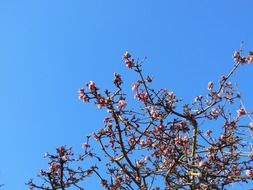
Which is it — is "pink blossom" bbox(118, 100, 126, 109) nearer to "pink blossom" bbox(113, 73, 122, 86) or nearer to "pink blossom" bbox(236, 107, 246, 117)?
"pink blossom" bbox(113, 73, 122, 86)

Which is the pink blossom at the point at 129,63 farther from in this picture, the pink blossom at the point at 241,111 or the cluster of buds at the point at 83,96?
the pink blossom at the point at 241,111

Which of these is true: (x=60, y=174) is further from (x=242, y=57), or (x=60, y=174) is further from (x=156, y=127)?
(x=242, y=57)

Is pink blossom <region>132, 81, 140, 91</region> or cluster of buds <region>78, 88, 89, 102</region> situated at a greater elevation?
pink blossom <region>132, 81, 140, 91</region>

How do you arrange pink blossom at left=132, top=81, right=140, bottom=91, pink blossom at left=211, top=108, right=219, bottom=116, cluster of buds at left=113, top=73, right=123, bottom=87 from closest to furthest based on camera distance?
cluster of buds at left=113, top=73, right=123, bottom=87 < pink blossom at left=132, top=81, right=140, bottom=91 < pink blossom at left=211, top=108, right=219, bottom=116

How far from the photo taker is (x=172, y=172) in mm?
8266

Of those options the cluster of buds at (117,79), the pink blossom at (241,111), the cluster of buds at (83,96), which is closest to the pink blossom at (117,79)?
the cluster of buds at (117,79)

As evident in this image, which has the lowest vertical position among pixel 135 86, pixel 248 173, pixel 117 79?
pixel 248 173

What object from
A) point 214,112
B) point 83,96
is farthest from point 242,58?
point 83,96

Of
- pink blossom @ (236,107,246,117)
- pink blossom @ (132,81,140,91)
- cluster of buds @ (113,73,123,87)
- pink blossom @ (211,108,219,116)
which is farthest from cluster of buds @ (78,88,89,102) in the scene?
pink blossom @ (236,107,246,117)

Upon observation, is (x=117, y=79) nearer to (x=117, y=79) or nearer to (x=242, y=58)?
(x=117, y=79)

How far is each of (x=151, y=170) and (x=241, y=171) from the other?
1.51 metres

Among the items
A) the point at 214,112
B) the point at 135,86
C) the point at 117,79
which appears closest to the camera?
the point at 117,79

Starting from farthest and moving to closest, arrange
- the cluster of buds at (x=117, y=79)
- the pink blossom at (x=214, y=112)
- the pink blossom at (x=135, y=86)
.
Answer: the pink blossom at (x=214, y=112)
the pink blossom at (x=135, y=86)
the cluster of buds at (x=117, y=79)

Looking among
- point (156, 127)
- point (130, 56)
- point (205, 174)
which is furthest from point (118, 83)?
point (205, 174)
